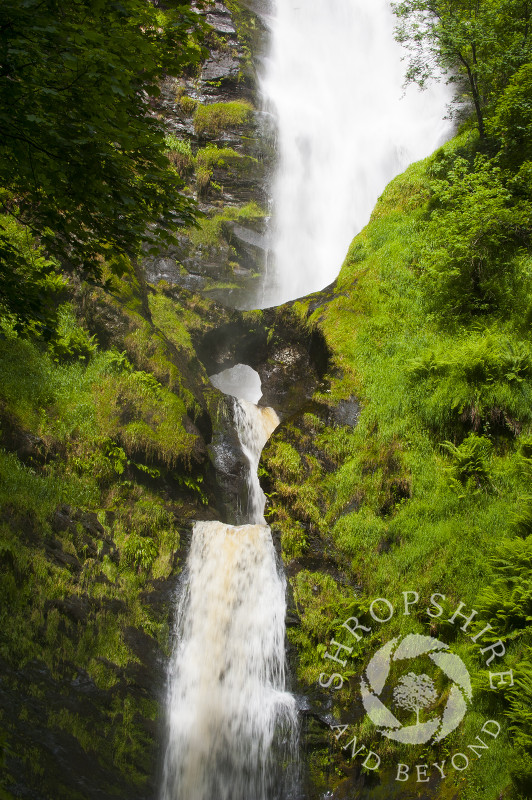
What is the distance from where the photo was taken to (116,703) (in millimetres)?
7301

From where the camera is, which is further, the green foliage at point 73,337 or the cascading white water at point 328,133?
the cascading white water at point 328,133

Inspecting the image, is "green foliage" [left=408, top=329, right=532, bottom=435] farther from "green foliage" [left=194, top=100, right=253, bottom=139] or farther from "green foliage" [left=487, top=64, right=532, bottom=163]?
"green foliage" [left=194, top=100, right=253, bottom=139]

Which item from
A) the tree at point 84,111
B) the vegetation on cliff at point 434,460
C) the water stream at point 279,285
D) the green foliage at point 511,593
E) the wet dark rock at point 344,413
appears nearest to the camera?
the tree at point 84,111

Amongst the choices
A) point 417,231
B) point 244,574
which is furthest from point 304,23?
point 244,574

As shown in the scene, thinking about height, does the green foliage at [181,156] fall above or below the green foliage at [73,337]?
above

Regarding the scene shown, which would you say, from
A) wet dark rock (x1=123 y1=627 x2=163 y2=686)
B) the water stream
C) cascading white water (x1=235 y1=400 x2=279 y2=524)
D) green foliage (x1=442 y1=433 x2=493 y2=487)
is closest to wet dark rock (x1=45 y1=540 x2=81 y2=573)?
wet dark rock (x1=123 y1=627 x2=163 y2=686)

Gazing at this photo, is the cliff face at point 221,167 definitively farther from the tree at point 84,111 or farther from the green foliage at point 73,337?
the tree at point 84,111

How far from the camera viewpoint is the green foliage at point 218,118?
72.6 feet

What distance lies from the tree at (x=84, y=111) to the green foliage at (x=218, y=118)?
19033 millimetres

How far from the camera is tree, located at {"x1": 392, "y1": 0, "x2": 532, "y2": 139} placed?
1075 cm

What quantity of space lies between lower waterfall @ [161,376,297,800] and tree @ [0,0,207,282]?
6326 mm

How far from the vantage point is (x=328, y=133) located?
25562 millimetres

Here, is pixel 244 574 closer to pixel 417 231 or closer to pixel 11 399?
pixel 11 399

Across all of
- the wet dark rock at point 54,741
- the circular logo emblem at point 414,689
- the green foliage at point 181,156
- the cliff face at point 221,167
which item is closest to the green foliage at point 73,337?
the wet dark rock at point 54,741
